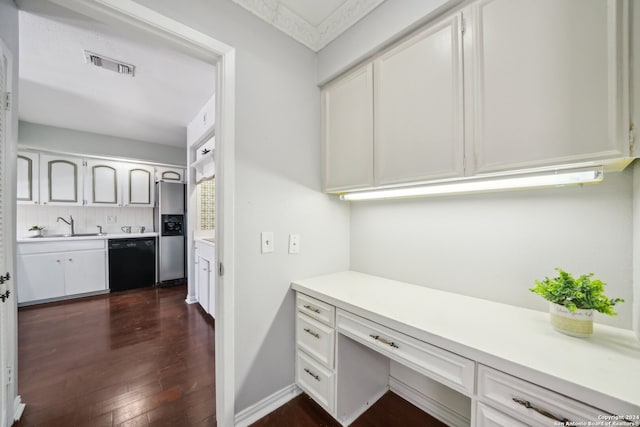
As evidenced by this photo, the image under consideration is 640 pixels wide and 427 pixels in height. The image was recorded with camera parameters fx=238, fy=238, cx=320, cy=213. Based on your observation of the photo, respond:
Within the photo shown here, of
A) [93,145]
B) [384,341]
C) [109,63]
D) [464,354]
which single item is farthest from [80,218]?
[464,354]

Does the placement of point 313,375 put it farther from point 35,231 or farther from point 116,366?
point 35,231

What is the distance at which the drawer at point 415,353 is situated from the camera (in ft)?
2.91

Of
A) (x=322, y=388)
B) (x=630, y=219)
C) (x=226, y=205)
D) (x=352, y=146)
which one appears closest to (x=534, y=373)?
(x=630, y=219)

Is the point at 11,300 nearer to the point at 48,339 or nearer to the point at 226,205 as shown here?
the point at 226,205

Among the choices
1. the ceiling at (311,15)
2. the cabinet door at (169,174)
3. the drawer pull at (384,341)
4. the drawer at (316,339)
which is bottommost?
the drawer at (316,339)

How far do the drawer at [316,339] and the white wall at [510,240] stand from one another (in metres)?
0.61

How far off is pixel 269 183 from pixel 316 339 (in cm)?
102

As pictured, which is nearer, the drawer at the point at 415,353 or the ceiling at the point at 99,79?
the drawer at the point at 415,353

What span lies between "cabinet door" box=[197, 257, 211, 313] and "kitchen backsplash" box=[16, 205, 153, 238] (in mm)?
2307

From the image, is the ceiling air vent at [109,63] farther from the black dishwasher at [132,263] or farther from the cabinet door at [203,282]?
the black dishwasher at [132,263]

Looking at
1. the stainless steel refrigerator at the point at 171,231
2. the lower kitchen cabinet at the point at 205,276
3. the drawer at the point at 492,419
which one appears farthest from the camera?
the stainless steel refrigerator at the point at 171,231

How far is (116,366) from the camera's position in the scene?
1.99m

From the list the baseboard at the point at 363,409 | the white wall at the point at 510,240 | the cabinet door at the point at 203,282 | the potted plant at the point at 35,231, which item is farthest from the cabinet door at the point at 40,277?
the white wall at the point at 510,240

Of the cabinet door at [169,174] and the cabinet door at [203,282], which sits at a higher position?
the cabinet door at [169,174]
